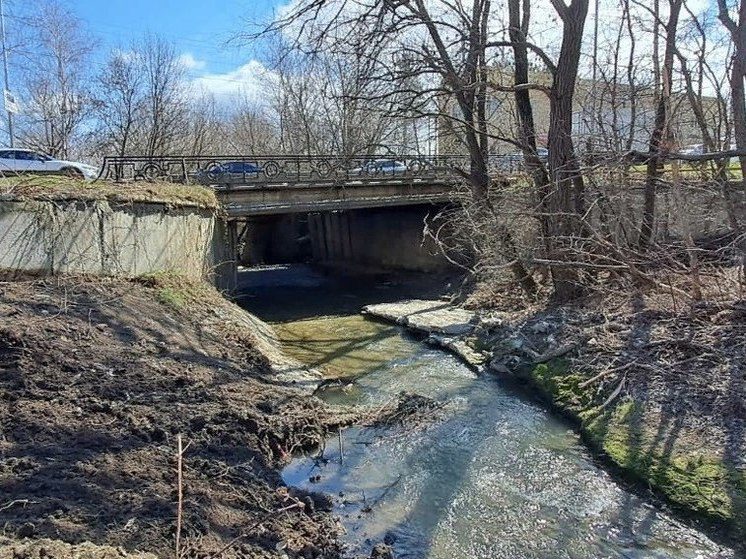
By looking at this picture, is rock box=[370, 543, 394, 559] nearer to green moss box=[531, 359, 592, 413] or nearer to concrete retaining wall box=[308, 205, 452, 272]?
green moss box=[531, 359, 592, 413]

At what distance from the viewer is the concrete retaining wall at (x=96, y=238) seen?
9.40 m

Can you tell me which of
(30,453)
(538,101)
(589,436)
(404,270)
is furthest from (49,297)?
(538,101)

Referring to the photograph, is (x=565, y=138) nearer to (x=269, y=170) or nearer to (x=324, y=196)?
(x=324, y=196)

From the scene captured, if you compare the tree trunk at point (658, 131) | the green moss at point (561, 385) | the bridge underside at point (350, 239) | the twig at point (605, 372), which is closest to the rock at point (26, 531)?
the green moss at point (561, 385)

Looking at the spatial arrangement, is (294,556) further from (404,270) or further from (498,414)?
(404,270)

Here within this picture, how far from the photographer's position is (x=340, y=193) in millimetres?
19719

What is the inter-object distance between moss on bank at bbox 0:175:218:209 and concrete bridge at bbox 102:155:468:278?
7.34ft

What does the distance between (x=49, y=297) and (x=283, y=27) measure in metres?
6.70

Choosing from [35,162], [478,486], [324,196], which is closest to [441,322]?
[324,196]

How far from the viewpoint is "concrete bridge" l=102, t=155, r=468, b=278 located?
1711cm

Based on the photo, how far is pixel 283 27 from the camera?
11383mm

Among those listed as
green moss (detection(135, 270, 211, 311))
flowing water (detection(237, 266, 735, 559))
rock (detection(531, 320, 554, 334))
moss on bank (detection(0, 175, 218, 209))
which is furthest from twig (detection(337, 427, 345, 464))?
moss on bank (detection(0, 175, 218, 209))

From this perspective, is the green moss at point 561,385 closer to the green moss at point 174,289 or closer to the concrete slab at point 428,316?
the concrete slab at point 428,316

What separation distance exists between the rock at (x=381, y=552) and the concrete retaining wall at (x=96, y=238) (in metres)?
7.66
